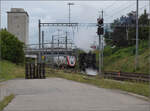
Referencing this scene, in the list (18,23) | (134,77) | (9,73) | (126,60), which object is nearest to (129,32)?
(126,60)

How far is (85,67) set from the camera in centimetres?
4291

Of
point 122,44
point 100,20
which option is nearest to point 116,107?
point 100,20

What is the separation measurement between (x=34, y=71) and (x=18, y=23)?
7130 cm

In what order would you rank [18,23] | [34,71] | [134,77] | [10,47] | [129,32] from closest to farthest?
[34,71] < [134,77] < [10,47] < [129,32] < [18,23]

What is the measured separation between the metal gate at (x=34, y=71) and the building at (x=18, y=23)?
225 ft

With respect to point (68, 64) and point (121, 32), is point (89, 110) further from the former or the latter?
point (121, 32)

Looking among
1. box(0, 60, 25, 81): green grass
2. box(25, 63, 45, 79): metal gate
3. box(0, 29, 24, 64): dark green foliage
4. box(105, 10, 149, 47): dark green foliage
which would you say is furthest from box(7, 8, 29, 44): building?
box(25, 63, 45, 79): metal gate

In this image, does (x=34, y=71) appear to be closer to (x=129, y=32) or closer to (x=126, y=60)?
(x=126, y=60)

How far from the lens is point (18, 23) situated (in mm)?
92312

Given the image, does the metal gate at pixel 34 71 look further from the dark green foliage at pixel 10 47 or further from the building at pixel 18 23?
the building at pixel 18 23

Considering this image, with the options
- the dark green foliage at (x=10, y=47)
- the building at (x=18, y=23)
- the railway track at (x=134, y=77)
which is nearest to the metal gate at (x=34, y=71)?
the railway track at (x=134, y=77)

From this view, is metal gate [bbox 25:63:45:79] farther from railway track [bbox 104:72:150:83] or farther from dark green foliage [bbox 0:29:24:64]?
dark green foliage [bbox 0:29:24:64]

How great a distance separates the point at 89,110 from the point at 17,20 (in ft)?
292

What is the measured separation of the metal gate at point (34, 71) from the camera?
79.4 feet
